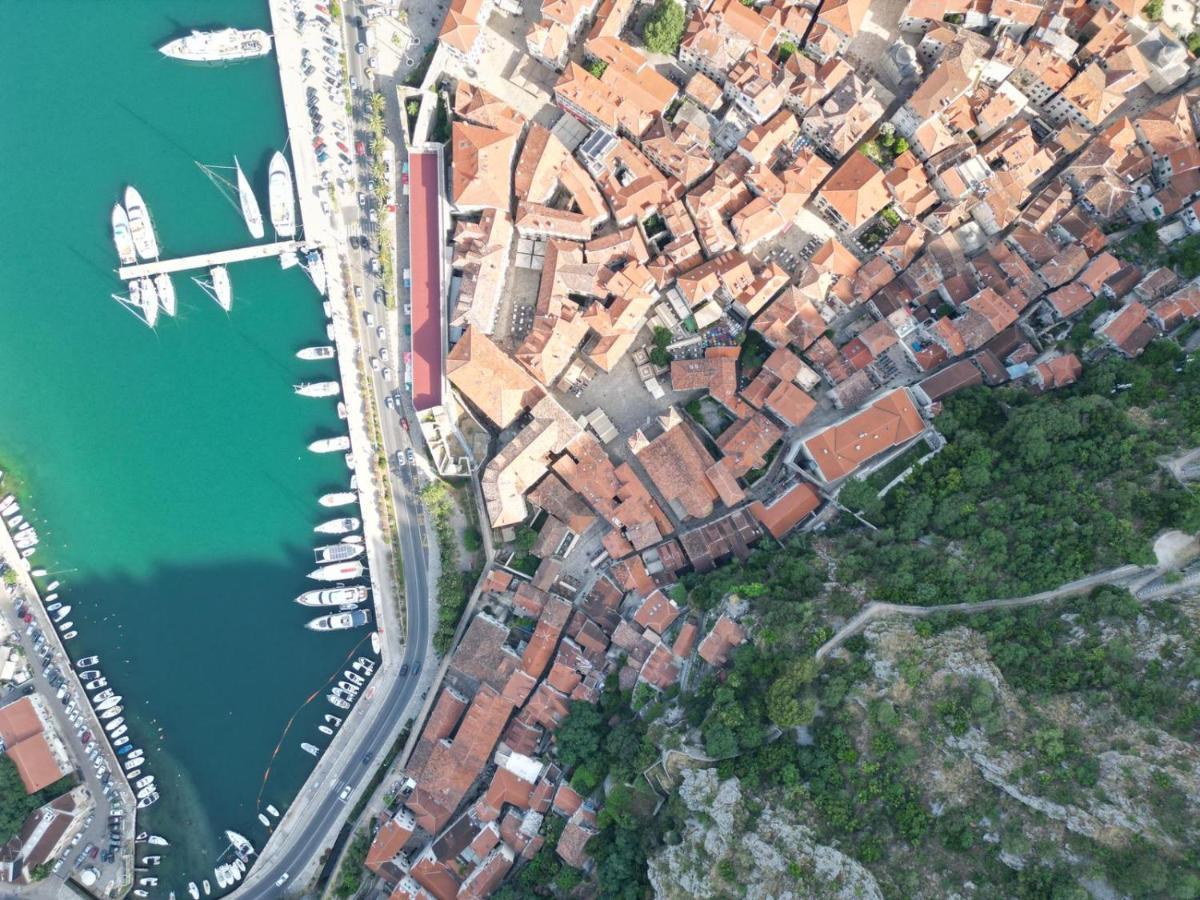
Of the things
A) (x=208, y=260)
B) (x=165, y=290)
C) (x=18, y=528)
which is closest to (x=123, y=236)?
(x=165, y=290)

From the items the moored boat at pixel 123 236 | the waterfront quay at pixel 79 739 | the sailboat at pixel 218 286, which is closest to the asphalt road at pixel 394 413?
the sailboat at pixel 218 286

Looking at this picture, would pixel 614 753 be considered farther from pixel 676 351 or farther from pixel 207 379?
pixel 207 379

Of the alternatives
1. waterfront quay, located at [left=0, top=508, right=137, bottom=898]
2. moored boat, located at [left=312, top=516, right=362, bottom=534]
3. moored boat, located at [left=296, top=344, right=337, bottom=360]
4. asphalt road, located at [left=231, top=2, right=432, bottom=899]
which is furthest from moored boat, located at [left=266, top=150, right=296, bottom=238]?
waterfront quay, located at [left=0, top=508, right=137, bottom=898]

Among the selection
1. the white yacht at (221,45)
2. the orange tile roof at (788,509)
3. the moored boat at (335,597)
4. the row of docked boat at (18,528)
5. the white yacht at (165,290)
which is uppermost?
the white yacht at (221,45)

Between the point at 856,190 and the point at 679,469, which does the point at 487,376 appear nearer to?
the point at 679,469

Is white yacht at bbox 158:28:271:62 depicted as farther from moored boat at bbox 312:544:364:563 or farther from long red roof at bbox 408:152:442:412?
moored boat at bbox 312:544:364:563

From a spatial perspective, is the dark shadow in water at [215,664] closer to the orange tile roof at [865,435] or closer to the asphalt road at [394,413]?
the asphalt road at [394,413]

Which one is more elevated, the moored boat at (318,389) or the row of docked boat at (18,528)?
the row of docked boat at (18,528)
